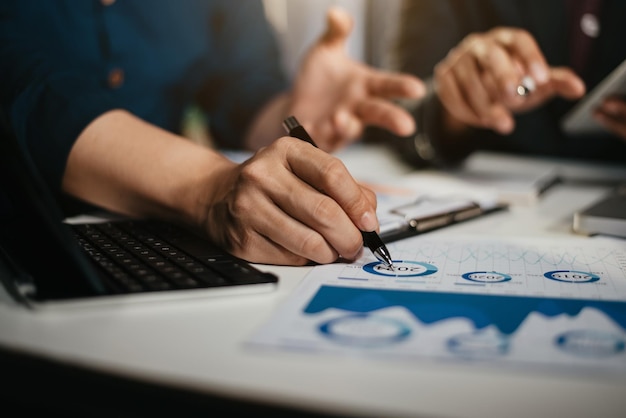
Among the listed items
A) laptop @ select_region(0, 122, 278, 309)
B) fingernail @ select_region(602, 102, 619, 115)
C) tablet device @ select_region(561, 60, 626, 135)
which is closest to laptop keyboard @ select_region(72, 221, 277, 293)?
laptop @ select_region(0, 122, 278, 309)

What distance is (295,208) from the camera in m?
0.53

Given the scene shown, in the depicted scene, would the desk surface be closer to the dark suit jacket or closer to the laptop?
the laptop

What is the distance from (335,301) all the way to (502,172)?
2.37ft

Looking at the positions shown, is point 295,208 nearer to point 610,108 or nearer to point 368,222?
point 368,222

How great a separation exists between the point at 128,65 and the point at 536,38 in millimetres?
895

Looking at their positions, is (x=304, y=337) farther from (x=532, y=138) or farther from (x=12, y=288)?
(x=532, y=138)

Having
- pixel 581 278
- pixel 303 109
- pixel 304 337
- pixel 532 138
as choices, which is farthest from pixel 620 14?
pixel 304 337

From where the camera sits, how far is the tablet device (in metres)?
0.80

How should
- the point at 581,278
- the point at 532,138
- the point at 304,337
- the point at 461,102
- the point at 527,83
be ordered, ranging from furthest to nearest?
the point at 532,138 → the point at 461,102 → the point at 527,83 → the point at 581,278 → the point at 304,337

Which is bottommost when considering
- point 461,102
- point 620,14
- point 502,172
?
point 502,172

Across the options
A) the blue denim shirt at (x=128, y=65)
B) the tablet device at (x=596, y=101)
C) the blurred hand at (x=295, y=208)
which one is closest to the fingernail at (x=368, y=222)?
the blurred hand at (x=295, y=208)

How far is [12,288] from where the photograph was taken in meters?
0.47

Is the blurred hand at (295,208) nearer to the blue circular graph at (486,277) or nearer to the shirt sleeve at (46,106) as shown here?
the blue circular graph at (486,277)

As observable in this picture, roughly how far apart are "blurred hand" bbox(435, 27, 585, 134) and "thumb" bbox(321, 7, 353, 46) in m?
0.22
